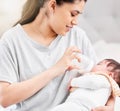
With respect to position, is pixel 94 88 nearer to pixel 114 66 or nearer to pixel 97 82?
pixel 97 82

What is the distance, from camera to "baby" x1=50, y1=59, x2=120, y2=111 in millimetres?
891

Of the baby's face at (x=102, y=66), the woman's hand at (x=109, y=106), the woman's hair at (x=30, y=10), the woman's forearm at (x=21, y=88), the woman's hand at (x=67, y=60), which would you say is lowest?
the woman's hand at (x=109, y=106)

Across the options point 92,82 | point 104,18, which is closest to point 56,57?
point 92,82

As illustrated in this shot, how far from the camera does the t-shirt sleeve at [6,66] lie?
0.95 m

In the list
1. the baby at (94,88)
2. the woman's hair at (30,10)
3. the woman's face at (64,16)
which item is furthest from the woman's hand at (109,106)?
the woman's hair at (30,10)

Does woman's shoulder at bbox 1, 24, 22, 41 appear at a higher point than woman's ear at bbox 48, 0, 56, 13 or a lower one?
lower

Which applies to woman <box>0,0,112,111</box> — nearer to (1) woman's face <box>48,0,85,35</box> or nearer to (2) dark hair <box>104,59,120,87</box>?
(1) woman's face <box>48,0,85,35</box>

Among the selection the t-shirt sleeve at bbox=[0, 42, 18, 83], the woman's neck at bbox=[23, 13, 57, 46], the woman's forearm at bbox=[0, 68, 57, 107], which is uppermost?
the woman's neck at bbox=[23, 13, 57, 46]

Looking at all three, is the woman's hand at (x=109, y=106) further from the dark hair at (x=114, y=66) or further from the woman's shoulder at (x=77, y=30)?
the woman's shoulder at (x=77, y=30)

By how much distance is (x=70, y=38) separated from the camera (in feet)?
3.50

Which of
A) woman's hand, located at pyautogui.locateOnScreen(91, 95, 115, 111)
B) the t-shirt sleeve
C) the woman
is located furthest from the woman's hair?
woman's hand, located at pyautogui.locateOnScreen(91, 95, 115, 111)

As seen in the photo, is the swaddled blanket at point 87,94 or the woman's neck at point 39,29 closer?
the swaddled blanket at point 87,94

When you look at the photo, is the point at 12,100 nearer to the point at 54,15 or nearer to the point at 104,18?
the point at 54,15

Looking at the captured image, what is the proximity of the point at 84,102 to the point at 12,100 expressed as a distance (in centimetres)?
23
